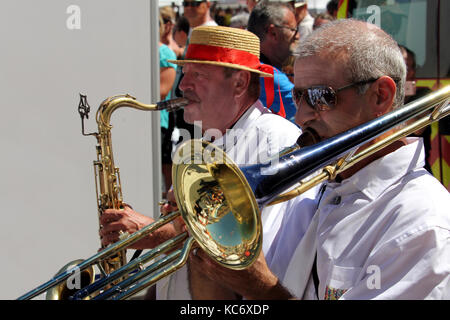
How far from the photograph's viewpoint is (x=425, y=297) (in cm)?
125

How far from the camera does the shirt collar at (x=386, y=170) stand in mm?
1451

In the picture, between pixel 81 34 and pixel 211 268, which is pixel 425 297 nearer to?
pixel 211 268

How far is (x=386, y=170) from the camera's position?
146 centimetres

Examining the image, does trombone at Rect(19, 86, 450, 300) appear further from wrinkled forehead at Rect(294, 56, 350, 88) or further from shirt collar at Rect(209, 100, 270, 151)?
shirt collar at Rect(209, 100, 270, 151)

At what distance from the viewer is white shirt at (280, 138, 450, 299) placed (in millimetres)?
1259

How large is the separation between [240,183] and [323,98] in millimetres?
410

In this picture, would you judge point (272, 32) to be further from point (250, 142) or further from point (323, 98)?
point (323, 98)

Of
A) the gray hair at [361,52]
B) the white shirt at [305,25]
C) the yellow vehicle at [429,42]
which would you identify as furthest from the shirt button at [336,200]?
the white shirt at [305,25]

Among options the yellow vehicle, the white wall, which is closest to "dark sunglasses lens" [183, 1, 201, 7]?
the yellow vehicle

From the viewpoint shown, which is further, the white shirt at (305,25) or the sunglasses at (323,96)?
the white shirt at (305,25)

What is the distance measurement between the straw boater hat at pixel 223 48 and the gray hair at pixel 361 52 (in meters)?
0.81

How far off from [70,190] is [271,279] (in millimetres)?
Answer: 1617

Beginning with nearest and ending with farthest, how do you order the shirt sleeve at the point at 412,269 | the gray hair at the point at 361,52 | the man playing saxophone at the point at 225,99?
the shirt sleeve at the point at 412,269 → the gray hair at the point at 361,52 → the man playing saxophone at the point at 225,99

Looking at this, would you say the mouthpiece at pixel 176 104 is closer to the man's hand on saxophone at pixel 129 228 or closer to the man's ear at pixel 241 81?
the man's ear at pixel 241 81
